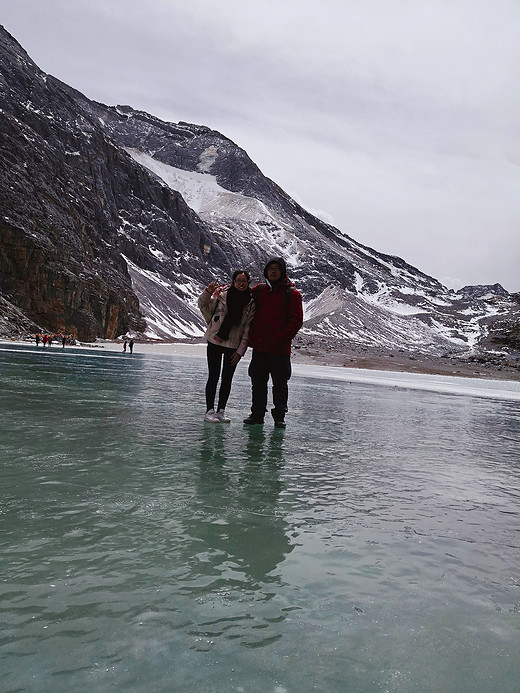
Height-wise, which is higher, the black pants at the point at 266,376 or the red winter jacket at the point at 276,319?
the red winter jacket at the point at 276,319

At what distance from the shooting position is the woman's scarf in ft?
24.9

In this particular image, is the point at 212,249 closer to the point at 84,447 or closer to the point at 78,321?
the point at 78,321

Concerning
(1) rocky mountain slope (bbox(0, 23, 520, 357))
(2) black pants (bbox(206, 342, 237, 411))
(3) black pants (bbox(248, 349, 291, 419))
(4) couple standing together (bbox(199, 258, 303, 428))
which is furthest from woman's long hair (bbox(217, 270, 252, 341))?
(1) rocky mountain slope (bbox(0, 23, 520, 357))

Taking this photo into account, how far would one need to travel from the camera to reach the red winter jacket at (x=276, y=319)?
24.9 ft

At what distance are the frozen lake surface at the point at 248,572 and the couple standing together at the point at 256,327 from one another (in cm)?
232

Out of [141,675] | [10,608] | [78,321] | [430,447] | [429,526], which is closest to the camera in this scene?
[141,675]

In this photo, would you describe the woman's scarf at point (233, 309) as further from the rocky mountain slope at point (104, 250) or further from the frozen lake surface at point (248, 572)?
the rocky mountain slope at point (104, 250)

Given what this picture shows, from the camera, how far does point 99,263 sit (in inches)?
3501

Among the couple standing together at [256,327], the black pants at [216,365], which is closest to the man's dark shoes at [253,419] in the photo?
the couple standing together at [256,327]

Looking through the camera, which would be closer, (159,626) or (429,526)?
(159,626)

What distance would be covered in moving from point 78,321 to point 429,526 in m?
70.7

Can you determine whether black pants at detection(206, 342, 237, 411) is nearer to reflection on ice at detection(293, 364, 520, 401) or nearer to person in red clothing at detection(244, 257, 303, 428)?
person in red clothing at detection(244, 257, 303, 428)

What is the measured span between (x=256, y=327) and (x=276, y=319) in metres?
0.34

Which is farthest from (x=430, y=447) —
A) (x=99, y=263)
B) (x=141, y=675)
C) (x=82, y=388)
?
(x=99, y=263)
